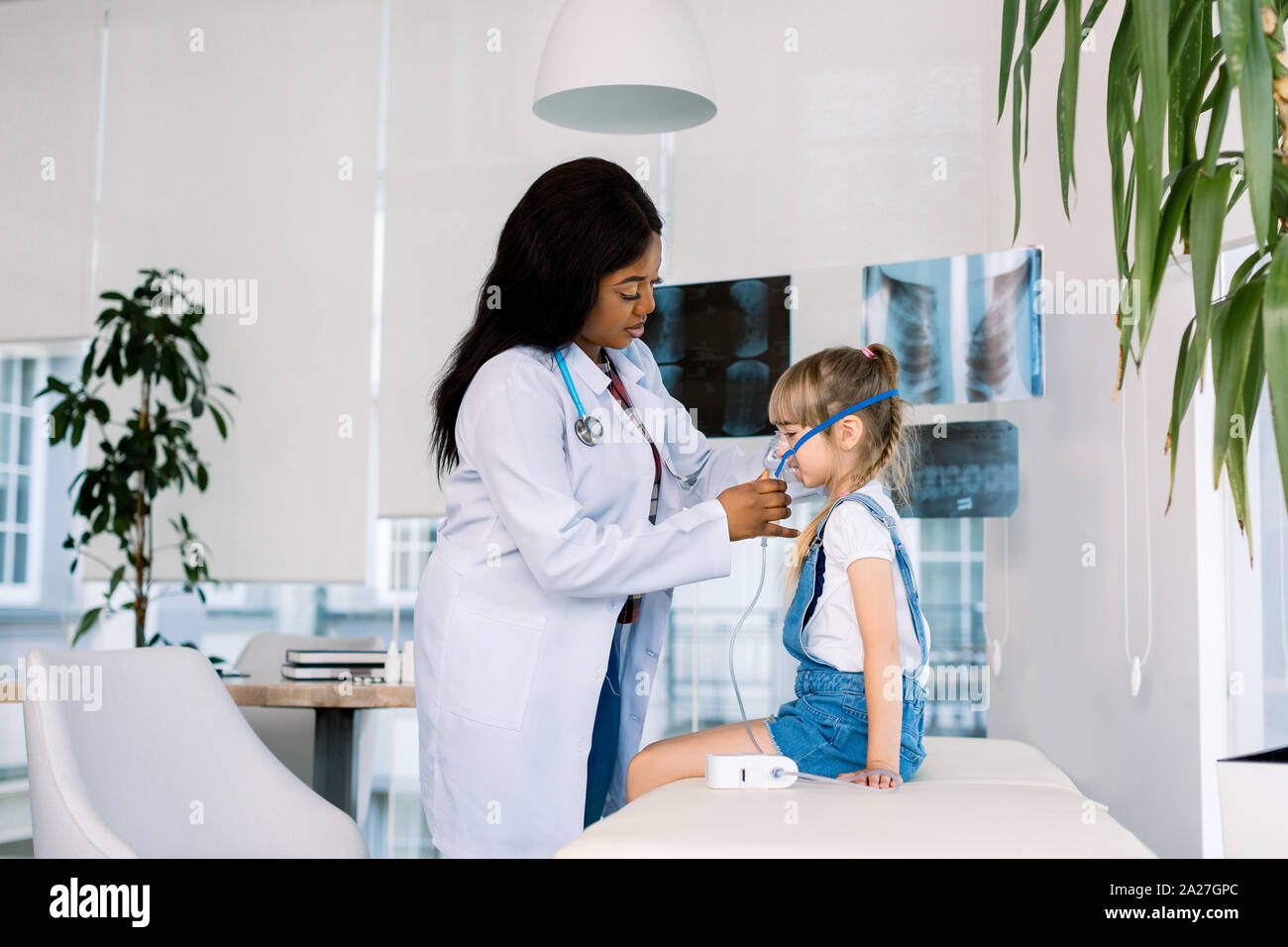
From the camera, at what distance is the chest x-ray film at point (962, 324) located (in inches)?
116

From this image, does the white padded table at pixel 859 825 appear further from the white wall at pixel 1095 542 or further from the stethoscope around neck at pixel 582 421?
the white wall at pixel 1095 542

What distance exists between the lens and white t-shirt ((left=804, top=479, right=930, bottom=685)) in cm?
168

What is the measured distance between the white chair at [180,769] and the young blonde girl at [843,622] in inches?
20.9

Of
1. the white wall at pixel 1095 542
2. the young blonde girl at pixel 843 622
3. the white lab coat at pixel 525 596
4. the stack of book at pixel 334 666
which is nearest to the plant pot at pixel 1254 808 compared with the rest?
the young blonde girl at pixel 843 622

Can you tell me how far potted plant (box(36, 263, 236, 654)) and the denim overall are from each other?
2.66 meters

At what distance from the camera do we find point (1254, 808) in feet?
4.10

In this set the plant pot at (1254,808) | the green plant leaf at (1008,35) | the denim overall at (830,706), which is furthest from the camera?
the denim overall at (830,706)

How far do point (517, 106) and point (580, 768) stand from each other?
2.81 metres

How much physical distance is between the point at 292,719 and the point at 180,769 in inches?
63.7

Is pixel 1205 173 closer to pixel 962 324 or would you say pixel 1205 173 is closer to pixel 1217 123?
pixel 1217 123

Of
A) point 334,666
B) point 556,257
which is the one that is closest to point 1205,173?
point 556,257

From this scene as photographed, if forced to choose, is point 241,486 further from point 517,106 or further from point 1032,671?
point 1032,671

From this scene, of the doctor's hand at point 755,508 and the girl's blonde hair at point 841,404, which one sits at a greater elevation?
the girl's blonde hair at point 841,404

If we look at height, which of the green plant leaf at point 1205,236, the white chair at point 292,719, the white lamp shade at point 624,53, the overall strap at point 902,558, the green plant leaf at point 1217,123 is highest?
the white lamp shade at point 624,53
